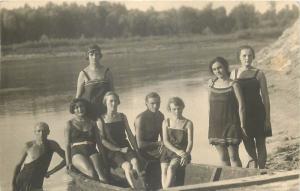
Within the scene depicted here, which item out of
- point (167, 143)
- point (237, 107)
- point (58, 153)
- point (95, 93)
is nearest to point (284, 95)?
point (237, 107)

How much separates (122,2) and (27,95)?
2.83ft

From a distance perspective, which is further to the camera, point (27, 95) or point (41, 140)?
point (27, 95)

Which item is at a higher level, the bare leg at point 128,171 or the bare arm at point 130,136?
the bare arm at point 130,136

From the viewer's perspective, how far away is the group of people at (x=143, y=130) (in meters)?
2.86

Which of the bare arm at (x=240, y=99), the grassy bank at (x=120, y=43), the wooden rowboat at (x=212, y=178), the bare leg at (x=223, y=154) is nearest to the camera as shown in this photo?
the wooden rowboat at (x=212, y=178)

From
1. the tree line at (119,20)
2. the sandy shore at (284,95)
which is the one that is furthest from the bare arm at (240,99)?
the tree line at (119,20)

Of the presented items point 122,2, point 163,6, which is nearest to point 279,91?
point 163,6

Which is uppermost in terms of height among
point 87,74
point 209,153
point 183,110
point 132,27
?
point 132,27

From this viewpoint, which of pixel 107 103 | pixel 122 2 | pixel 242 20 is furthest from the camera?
pixel 242 20

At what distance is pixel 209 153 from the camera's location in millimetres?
3096

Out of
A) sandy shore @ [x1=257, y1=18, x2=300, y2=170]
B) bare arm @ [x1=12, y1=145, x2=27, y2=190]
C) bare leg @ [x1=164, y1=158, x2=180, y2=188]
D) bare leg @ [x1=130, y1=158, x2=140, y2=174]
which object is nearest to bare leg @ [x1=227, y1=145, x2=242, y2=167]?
sandy shore @ [x1=257, y1=18, x2=300, y2=170]

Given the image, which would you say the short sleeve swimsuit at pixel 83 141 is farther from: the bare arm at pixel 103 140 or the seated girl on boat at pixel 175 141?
the seated girl on boat at pixel 175 141

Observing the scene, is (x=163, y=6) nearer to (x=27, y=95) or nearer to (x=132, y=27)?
(x=132, y=27)

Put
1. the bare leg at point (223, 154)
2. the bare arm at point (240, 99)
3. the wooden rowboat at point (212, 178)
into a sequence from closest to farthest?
the wooden rowboat at point (212, 178)
the bare arm at point (240, 99)
the bare leg at point (223, 154)
